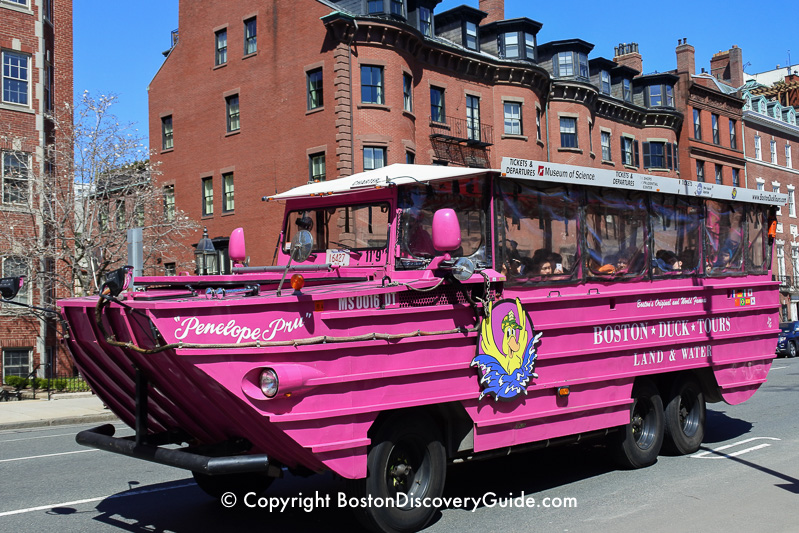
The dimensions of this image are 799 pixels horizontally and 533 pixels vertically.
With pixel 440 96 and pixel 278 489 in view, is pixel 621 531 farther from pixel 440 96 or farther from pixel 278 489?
pixel 440 96

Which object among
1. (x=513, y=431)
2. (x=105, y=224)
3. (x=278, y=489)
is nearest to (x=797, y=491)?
(x=513, y=431)

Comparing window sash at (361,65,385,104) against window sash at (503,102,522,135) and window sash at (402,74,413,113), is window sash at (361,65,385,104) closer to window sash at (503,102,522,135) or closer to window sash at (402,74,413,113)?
window sash at (402,74,413,113)

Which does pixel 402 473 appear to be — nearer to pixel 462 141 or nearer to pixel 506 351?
pixel 506 351

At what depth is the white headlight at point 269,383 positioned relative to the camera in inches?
207

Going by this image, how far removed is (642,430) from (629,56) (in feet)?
134

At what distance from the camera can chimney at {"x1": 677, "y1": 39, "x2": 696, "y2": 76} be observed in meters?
46.9

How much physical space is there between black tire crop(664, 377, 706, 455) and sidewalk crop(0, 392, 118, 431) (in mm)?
11198

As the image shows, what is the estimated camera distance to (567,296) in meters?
7.57

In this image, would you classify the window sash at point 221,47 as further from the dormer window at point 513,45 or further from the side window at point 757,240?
the side window at point 757,240

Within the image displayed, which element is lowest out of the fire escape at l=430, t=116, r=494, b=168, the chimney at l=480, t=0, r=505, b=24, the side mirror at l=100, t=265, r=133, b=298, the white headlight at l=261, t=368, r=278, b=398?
the white headlight at l=261, t=368, r=278, b=398

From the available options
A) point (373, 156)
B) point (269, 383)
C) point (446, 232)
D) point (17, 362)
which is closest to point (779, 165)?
point (373, 156)

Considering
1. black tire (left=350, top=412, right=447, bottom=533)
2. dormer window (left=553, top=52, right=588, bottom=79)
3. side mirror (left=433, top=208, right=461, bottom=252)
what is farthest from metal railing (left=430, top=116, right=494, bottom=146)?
black tire (left=350, top=412, right=447, bottom=533)

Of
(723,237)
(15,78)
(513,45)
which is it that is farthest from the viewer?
A: (513,45)

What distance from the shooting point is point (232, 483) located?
24.0 feet
